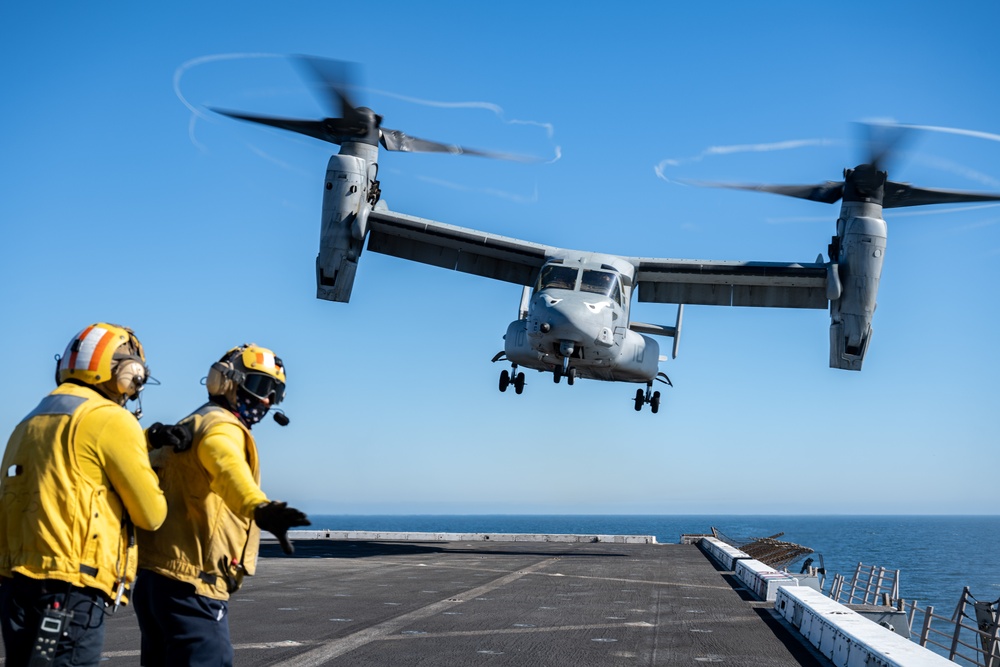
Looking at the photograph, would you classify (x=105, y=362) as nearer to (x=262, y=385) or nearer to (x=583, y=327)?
(x=262, y=385)

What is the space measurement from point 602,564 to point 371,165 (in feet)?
43.8

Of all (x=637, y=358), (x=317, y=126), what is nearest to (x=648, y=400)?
(x=637, y=358)

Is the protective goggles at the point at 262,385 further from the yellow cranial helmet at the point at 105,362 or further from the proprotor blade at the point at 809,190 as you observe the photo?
the proprotor blade at the point at 809,190

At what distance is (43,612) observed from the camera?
411 centimetres

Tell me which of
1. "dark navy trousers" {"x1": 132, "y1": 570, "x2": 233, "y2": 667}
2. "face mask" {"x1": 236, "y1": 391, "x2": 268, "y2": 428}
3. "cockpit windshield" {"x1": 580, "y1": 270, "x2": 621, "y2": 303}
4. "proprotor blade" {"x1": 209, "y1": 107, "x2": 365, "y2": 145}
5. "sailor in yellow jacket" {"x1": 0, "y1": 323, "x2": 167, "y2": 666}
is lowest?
"dark navy trousers" {"x1": 132, "y1": 570, "x2": 233, "y2": 667}

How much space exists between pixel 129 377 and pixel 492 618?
8.58 m

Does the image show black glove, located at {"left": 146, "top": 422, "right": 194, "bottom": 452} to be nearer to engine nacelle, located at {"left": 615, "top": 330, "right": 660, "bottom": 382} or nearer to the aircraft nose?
the aircraft nose

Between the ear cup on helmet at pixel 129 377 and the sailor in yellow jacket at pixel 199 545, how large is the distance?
274 millimetres

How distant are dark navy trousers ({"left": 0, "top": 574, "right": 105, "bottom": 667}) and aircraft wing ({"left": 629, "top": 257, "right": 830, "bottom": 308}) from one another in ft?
87.5

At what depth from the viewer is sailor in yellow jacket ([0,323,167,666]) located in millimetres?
4148

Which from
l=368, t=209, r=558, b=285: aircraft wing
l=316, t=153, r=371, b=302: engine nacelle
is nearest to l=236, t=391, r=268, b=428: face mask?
l=316, t=153, r=371, b=302: engine nacelle

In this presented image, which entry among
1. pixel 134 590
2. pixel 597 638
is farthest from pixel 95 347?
pixel 597 638

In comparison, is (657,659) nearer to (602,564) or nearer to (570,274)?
(602,564)

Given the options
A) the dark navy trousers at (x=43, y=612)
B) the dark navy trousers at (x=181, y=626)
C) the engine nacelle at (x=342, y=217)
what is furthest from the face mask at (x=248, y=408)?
the engine nacelle at (x=342, y=217)
